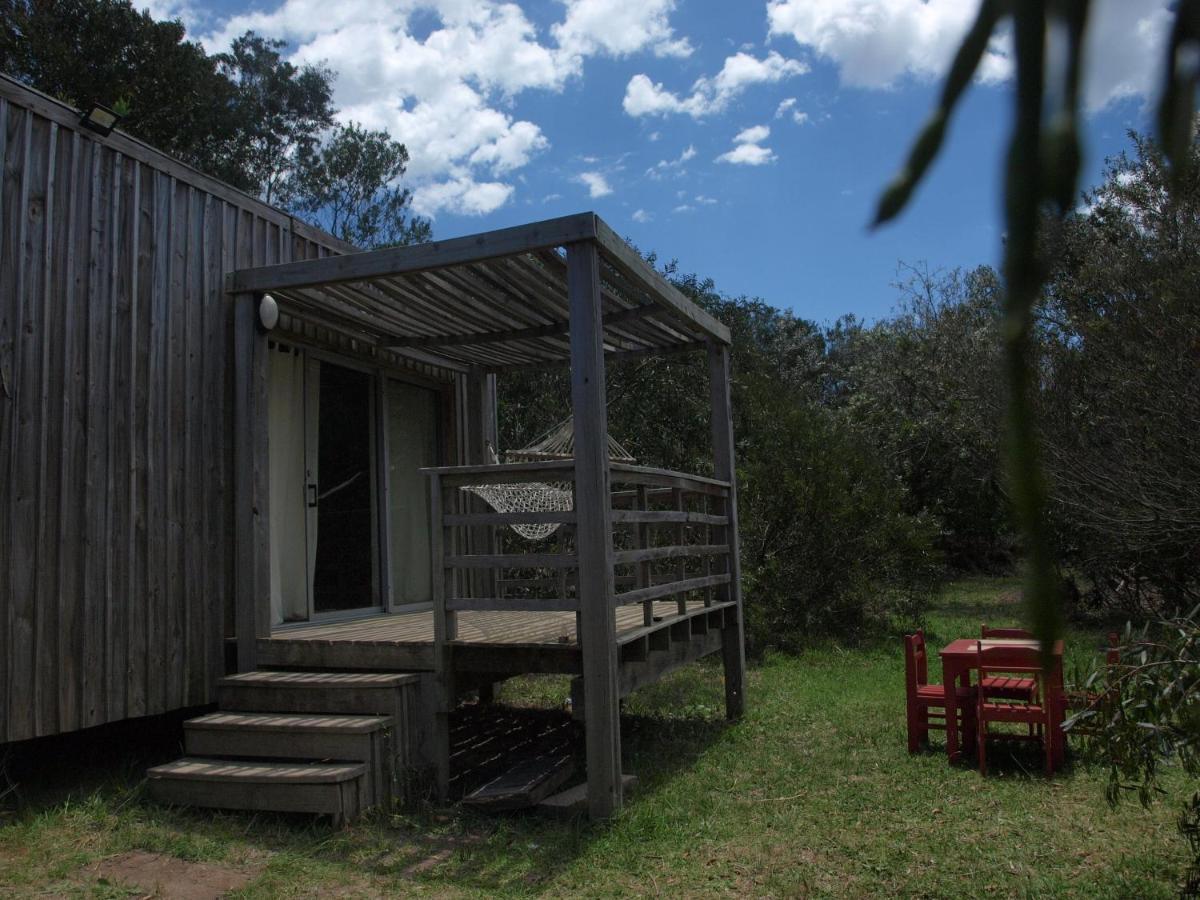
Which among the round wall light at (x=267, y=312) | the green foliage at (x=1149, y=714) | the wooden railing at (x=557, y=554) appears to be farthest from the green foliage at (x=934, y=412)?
the green foliage at (x=1149, y=714)

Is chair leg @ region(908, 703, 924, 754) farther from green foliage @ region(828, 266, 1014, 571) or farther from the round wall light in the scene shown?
green foliage @ region(828, 266, 1014, 571)

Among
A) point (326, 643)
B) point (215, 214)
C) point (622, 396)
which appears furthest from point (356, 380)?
point (622, 396)

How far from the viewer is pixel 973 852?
350 centimetres

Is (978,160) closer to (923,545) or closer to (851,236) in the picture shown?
(851,236)

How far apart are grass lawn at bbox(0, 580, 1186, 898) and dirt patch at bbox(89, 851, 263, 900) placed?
40 millimetres

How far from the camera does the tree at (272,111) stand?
728 inches

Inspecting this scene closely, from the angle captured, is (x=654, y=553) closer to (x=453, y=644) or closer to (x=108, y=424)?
(x=453, y=644)

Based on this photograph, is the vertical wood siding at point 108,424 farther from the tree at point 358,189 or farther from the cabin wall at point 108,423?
the tree at point 358,189

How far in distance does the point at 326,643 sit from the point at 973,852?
3087mm

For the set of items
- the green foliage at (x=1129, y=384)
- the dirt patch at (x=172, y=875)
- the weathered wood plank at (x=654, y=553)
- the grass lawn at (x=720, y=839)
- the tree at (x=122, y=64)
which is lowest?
the grass lawn at (x=720, y=839)

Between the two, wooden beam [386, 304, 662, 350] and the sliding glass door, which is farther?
wooden beam [386, 304, 662, 350]

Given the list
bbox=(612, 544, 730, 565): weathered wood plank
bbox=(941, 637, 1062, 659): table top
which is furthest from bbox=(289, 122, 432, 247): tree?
bbox=(941, 637, 1062, 659): table top

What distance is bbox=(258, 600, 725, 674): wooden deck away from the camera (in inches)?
174

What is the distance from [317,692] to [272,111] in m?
18.0
